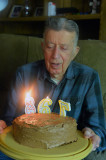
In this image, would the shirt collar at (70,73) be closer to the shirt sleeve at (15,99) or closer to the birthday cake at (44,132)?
the shirt sleeve at (15,99)

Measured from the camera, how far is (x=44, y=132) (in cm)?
89

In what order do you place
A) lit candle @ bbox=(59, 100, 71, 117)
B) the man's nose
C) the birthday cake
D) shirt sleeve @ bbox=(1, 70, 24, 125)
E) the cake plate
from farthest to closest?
1. shirt sleeve @ bbox=(1, 70, 24, 125)
2. the man's nose
3. lit candle @ bbox=(59, 100, 71, 117)
4. the birthday cake
5. the cake plate

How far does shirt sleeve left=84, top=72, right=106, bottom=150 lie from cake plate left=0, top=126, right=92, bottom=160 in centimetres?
34

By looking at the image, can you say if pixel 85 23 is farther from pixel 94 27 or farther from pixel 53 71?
pixel 53 71

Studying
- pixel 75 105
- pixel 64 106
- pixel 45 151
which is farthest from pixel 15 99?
pixel 45 151

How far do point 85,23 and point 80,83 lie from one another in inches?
63.8

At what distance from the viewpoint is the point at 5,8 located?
320 cm

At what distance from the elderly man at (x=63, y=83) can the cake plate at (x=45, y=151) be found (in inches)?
12.3

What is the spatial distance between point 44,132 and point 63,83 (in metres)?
0.55

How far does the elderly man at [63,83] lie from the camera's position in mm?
1254

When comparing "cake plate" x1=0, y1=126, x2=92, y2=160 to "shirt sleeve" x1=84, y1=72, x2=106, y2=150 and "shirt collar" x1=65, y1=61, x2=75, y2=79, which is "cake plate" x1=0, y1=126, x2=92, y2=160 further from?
"shirt collar" x1=65, y1=61, x2=75, y2=79

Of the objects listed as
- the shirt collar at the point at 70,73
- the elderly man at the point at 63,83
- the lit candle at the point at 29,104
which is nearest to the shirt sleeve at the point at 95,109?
the elderly man at the point at 63,83

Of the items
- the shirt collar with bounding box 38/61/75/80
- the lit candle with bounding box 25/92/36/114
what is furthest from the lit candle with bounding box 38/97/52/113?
the shirt collar with bounding box 38/61/75/80

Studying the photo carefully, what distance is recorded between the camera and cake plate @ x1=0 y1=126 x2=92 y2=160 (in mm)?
780
